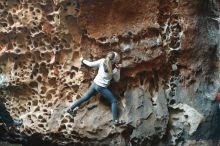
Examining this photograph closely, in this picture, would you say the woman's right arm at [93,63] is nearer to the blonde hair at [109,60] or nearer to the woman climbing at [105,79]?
the woman climbing at [105,79]

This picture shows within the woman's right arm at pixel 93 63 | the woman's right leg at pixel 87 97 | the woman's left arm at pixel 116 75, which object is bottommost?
the woman's right leg at pixel 87 97

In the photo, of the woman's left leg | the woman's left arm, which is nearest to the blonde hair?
the woman's left arm

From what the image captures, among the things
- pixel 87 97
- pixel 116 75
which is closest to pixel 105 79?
pixel 116 75

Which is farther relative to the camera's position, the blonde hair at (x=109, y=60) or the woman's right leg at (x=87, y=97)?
the woman's right leg at (x=87, y=97)

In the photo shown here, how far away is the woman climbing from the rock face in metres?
0.12

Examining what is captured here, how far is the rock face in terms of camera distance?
583 cm

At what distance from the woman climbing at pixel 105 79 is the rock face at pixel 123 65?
12 centimetres

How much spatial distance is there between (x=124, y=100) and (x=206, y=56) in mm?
1171

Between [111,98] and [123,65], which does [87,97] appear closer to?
[111,98]

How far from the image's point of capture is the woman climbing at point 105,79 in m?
5.66

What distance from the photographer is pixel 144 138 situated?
5887 mm

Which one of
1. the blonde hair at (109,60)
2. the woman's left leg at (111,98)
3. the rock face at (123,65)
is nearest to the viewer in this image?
the blonde hair at (109,60)

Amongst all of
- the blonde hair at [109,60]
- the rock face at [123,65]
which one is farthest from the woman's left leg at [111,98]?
the blonde hair at [109,60]

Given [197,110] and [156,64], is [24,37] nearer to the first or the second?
[156,64]
